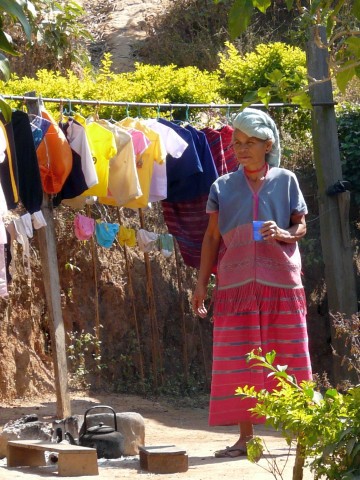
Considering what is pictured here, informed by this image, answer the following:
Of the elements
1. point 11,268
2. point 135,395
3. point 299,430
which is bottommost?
point 135,395

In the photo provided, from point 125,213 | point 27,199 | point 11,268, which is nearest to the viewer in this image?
point 27,199

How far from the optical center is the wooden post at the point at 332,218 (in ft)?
26.3

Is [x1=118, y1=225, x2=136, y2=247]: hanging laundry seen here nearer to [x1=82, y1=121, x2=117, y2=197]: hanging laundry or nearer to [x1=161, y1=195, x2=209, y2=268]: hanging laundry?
[x1=161, y1=195, x2=209, y2=268]: hanging laundry

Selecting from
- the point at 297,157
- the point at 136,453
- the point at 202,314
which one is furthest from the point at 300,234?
the point at 297,157

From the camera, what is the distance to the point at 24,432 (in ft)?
18.9

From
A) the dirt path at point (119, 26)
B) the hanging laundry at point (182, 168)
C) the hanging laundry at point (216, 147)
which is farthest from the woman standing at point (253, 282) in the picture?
the dirt path at point (119, 26)

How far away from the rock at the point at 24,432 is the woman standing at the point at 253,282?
108 centimetres

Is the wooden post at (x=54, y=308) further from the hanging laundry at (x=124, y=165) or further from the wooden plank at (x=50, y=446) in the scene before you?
the wooden plank at (x=50, y=446)

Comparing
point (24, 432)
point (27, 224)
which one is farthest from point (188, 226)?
point (24, 432)

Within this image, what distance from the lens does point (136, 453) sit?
18.7 ft

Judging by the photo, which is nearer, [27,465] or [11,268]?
[27,465]

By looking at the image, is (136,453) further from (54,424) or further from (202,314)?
(202,314)

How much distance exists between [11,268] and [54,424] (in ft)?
7.46

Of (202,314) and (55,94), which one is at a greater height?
(55,94)
